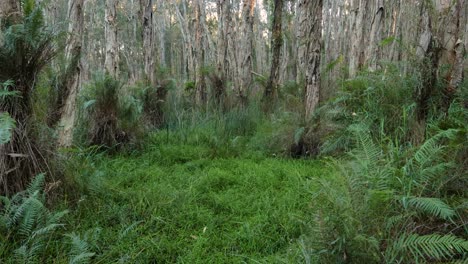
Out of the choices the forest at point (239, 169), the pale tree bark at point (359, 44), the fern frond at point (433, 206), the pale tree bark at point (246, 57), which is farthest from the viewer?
the pale tree bark at point (246, 57)

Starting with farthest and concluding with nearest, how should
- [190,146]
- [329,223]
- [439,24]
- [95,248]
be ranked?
[190,146]
[439,24]
[95,248]
[329,223]

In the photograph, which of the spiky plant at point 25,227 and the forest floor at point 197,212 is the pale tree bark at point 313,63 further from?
the spiky plant at point 25,227

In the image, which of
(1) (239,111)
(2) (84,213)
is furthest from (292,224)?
(1) (239,111)

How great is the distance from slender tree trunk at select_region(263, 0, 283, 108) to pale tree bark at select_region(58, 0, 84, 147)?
473 cm

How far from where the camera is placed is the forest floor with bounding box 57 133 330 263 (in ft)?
7.50

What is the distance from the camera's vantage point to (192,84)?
380 inches

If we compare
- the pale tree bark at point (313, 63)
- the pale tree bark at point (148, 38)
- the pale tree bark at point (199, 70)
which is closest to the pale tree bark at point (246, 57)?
the pale tree bark at point (199, 70)

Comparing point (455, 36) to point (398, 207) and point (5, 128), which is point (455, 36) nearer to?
point (398, 207)

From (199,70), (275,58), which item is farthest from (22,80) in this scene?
(199,70)

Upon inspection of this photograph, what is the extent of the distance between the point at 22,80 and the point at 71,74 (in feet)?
1.80

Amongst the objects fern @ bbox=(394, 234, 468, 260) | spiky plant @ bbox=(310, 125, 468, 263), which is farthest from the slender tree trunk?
fern @ bbox=(394, 234, 468, 260)

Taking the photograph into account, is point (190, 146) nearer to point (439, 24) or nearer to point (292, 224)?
point (292, 224)

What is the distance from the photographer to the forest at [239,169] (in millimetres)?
1964

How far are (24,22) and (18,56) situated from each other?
0.26 meters
